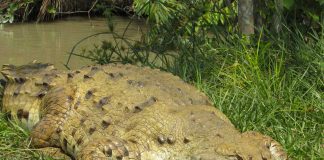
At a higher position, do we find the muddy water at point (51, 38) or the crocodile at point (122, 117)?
the crocodile at point (122, 117)

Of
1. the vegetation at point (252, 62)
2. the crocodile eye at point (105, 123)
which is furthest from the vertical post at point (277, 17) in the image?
the crocodile eye at point (105, 123)

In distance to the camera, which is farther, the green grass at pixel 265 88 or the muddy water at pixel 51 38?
the muddy water at pixel 51 38

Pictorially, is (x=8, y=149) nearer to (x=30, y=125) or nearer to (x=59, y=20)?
(x=30, y=125)

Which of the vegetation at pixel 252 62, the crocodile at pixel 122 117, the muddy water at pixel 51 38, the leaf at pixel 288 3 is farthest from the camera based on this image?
the muddy water at pixel 51 38

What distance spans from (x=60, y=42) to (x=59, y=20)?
276 cm

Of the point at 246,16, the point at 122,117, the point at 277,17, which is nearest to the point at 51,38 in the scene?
the point at 246,16

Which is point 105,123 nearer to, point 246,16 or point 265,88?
point 265,88

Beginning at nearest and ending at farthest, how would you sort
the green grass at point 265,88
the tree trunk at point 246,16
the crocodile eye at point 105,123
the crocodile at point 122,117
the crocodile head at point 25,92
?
the crocodile at point 122,117 < the crocodile eye at point 105,123 < the green grass at point 265,88 < the crocodile head at point 25,92 < the tree trunk at point 246,16

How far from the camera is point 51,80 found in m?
4.45

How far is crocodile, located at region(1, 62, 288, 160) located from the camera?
11.2 ft

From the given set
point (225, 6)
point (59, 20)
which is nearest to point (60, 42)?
point (59, 20)

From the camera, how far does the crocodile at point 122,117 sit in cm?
340

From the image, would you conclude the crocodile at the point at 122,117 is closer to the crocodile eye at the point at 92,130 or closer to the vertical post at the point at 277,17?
the crocodile eye at the point at 92,130

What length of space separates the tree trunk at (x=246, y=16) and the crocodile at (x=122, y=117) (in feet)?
6.30
